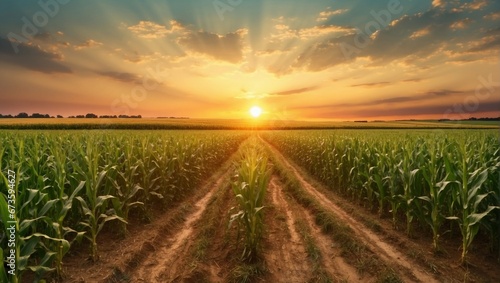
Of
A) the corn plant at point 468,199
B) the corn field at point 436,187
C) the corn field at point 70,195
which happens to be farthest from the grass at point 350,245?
the corn field at point 70,195

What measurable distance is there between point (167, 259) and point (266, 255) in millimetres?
2132

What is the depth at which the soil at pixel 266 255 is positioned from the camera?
20.0 feet

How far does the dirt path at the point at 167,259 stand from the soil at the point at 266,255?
0.06 feet

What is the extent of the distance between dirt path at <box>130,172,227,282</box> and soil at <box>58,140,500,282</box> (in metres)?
0.02

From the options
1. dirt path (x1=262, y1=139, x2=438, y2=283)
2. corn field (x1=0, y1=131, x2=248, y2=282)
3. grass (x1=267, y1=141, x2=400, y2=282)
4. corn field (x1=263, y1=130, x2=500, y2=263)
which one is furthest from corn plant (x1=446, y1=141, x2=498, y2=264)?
corn field (x1=0, y1=131, x2=248, y2=282)

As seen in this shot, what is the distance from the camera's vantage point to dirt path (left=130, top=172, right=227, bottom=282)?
6119 millimetres

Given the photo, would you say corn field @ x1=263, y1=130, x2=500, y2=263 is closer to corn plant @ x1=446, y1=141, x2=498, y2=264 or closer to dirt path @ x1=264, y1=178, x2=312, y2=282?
corn plant @ x1=446, y1=141, x2=498, y2=264

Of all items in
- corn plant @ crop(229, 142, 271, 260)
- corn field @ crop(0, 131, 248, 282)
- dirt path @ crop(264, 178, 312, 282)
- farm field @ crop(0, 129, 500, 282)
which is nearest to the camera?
corn field @ crop(0, 131, 248, 282)

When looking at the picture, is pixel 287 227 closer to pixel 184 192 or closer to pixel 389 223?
pixel 389 223

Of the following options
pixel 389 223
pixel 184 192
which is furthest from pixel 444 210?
pixel 184 192

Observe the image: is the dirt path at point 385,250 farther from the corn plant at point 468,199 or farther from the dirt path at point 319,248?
the corn plant at point 468,199

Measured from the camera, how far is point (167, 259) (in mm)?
6922

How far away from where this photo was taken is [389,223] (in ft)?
30.8

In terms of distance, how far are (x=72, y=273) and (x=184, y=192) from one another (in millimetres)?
7612
